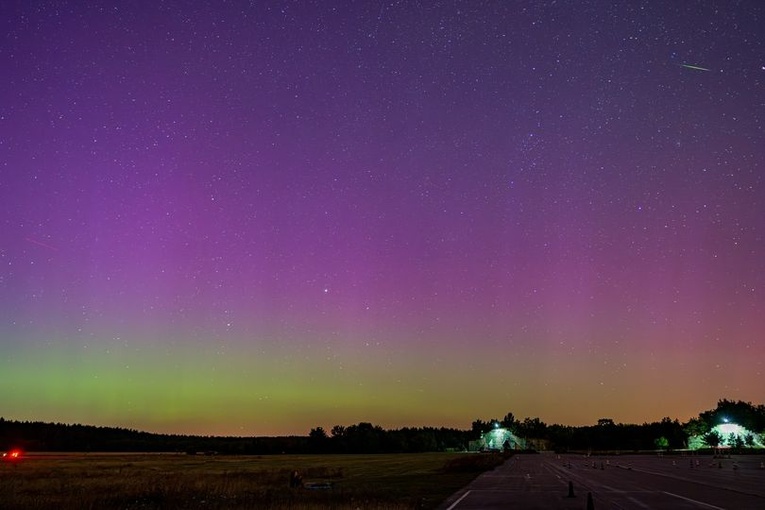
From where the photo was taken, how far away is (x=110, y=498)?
3581 cm

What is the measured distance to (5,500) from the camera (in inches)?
1377

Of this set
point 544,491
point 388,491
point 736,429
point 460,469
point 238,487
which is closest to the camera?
point 544,491

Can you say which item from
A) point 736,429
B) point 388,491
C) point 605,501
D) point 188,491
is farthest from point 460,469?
point 736,429

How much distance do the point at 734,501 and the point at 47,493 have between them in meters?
38.2

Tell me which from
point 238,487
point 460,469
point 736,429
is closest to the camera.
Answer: point 238,487

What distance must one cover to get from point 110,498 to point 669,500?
1060 inches

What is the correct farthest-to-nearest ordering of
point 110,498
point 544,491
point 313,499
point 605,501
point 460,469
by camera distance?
point 460,469 → point 544,491 → point 110,498 → point 313,499 → point 605,501

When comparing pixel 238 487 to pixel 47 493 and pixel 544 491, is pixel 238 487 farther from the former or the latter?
pixel 544 491

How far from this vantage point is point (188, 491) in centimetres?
3972

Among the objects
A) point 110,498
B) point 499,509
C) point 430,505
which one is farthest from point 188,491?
point 499,509

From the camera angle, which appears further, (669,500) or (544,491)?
(544,491)

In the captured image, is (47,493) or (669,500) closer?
(669,500)

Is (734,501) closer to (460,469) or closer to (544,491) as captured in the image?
(544,491)

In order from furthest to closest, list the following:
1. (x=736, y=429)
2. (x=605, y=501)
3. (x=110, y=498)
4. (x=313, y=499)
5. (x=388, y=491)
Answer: (x=736, y=429) < (x=388, y=491) < (x=110, y=498) < (x=313, y=499) < (x=605, y=501)
